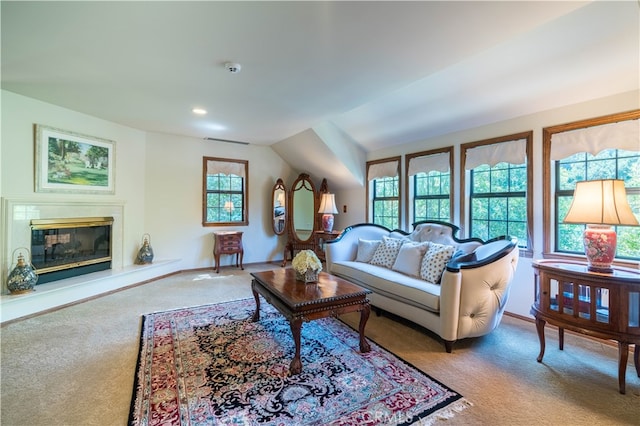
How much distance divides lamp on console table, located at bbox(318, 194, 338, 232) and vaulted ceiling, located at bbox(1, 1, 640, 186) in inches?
80.7

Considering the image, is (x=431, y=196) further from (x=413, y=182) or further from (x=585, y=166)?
(x=585, y=166)

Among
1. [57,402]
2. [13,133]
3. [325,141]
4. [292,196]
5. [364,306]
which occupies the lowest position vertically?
[57,402]

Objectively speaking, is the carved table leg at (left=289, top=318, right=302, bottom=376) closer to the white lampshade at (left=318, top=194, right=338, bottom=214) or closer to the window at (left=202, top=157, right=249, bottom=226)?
the white lampshade at (left=318, top=194, right=338, bottom=214)

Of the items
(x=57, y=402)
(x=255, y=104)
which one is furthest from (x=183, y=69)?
(x=57, y=402)

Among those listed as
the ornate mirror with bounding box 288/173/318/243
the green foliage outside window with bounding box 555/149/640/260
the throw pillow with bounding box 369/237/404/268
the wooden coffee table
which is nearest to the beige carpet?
the wooden coffee table

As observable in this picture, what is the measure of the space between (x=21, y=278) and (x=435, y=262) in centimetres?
458

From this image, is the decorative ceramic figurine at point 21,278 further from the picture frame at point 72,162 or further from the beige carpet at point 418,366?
the picture frame at point 72,162

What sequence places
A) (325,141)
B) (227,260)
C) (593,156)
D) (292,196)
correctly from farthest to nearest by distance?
(292,196)
(227,260)
(325,141)
(593,156)

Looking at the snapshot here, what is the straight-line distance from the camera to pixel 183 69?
2615mm

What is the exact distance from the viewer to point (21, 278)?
3.17 meters

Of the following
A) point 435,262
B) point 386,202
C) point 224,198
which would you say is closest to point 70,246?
point 224,198

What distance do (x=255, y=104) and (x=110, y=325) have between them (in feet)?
9.69

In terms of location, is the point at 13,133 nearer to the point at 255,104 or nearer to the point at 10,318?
the point at 10,318

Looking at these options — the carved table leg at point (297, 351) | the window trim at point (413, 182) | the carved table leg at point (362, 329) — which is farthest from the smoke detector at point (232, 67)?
the window trim at point (413, 182)
